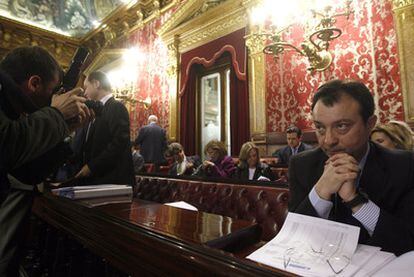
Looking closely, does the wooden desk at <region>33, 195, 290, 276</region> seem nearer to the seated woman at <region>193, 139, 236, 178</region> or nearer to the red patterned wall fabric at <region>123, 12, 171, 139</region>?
the seated woman at <region>193, 139, 236, 178</region>

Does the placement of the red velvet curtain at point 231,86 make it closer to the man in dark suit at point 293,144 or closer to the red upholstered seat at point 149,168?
the red upholstered seat at point 149,168

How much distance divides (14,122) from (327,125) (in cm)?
111

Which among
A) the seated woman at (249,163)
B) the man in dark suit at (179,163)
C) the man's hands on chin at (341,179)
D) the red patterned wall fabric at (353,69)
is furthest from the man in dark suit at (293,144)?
the man's hands on chin at (341,179)

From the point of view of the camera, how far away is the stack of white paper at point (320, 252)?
2.06 ft

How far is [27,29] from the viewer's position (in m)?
8.90

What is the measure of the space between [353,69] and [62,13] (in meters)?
10.0

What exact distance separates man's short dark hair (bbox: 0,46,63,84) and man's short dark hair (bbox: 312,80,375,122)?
43.9 inches

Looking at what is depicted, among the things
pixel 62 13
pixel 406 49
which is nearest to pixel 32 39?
pixel 62 13

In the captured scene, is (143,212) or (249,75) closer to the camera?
(143,212)

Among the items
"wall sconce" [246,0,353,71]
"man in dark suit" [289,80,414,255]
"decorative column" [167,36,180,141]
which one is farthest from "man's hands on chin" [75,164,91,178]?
"decorative column" [167,36,180,141]

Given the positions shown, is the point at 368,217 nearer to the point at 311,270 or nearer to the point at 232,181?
the point at 311,270

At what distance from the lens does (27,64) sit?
41.4 inches

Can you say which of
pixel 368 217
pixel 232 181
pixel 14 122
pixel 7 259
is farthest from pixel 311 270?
pixel 232 181

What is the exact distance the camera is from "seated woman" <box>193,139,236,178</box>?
12.1 feet
